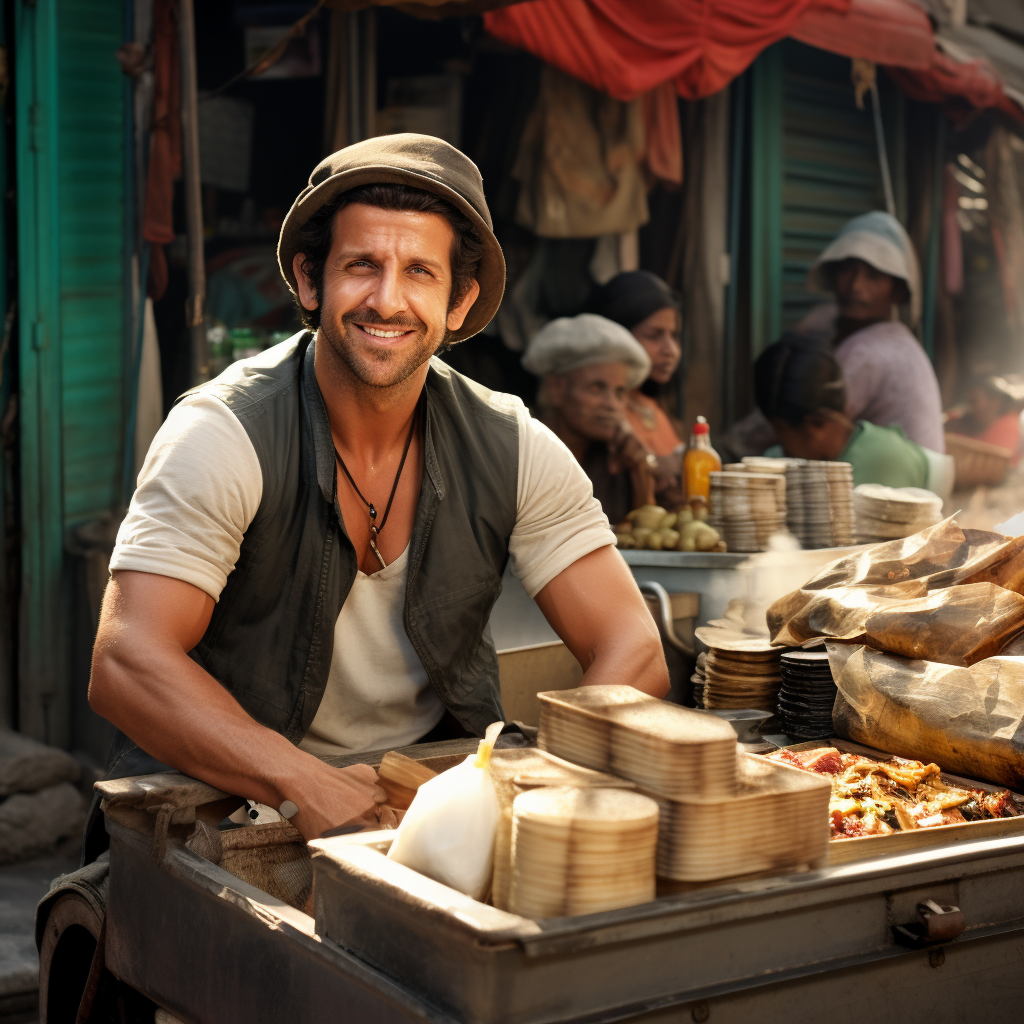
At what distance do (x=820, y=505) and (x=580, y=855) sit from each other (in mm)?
3442

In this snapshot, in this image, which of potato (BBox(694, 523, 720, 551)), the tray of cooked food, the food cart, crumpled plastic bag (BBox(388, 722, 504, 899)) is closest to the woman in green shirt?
potato (BBox(694, 523, 720, 551))

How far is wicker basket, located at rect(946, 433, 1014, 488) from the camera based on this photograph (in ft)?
23.6

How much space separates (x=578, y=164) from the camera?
19.0ft

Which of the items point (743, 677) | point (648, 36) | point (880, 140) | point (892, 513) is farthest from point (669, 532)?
point (880, 140)

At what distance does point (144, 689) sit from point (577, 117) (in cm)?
455

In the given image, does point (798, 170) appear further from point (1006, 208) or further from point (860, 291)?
point (1006, 208)

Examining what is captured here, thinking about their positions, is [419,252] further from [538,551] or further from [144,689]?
[144,689]

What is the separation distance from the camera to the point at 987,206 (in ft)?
24.9

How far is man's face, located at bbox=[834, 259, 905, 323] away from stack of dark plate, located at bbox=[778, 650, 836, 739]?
184 inches

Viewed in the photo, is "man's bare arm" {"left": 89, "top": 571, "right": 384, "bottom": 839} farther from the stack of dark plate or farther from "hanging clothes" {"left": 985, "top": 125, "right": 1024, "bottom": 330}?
"hanging clothes" {"left": 985, "top": 125, "right": 1024, "bottom": 330}

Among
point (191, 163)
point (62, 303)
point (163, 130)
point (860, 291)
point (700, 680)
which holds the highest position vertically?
point (163, 130)

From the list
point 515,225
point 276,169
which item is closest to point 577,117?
point 515,225

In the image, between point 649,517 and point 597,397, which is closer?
point 649,517

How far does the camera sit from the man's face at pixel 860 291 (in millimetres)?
6824
